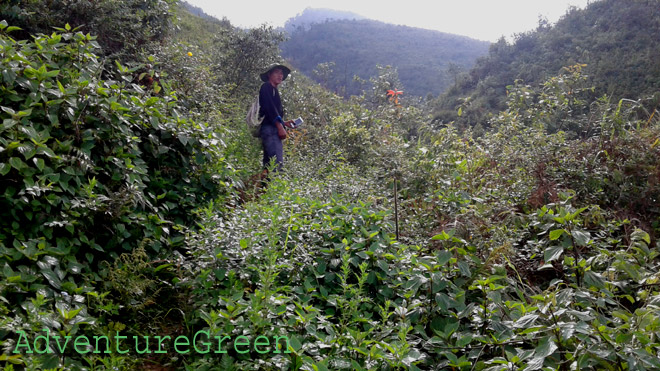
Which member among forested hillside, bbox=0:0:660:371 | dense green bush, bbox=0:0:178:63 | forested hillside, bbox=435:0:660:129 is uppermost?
forested hillside, bbox=435:0:660:129

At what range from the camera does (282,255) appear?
8.63 ft

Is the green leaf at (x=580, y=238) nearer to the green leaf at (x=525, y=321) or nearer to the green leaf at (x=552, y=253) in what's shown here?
the green leaf at (x=552, y=253)

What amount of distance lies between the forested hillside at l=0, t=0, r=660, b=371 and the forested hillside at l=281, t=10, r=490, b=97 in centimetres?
3055

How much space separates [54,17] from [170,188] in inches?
143

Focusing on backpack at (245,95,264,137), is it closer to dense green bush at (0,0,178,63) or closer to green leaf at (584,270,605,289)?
dense green bush at (0,0,178,63)

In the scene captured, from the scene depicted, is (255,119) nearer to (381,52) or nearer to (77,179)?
(77,179)

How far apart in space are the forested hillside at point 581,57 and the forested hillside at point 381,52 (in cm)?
1431

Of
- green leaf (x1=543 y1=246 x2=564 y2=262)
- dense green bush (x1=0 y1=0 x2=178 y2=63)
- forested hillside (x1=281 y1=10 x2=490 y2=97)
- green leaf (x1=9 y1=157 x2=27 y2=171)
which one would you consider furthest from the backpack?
forested hillside (x1=281 y1=10 x2=490 y2=97)

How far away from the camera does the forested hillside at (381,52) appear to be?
37.1 m

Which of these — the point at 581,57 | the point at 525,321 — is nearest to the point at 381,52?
the point at 581,57

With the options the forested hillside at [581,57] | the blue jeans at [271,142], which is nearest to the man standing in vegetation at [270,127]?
the blue jeans at [271,142]

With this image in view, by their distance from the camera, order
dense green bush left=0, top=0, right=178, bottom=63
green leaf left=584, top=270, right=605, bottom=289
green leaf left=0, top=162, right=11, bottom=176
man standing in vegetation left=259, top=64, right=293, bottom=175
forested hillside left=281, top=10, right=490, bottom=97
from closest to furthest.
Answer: green leaf left=584, top=270, right=605, bottom=289 < green leaf left=0, top=162, right=11, bottom=176 < dense green bush left=0, top=0, right=178, bottom=63 < man standing in vegetation left=259, top=64, right=293, bottom=175 < forested hillside left=281, top=10, right=490, bottom=97

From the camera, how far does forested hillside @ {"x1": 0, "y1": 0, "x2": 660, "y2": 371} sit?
189cm

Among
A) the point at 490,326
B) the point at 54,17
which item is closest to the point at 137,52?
the point at 54,17
